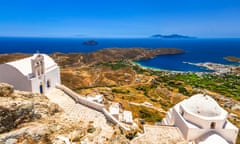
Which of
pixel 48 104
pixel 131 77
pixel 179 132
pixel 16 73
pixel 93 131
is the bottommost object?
pixel 131 77

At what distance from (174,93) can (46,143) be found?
54.5m

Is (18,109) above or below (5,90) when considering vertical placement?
below

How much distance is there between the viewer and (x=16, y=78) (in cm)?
2006

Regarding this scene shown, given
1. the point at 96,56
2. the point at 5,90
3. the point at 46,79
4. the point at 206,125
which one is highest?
the point at 5,90

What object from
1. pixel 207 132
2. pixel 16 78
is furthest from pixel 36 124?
pixel 207 132

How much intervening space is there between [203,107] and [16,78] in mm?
20306

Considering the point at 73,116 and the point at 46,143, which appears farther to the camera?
the point at 73,116

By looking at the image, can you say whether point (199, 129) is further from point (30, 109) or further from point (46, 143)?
point (30, 109)

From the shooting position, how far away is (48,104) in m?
17.5

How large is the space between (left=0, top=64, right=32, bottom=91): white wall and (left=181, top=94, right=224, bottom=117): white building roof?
693 inches

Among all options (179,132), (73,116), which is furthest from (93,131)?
(179,132)

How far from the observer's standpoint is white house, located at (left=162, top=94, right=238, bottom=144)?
63.2 ft

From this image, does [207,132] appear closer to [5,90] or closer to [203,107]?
[203,107]

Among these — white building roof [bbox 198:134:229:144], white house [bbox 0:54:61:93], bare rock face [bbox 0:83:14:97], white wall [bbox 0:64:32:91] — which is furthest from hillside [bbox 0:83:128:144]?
white building roof [bbox 198:134:229:144]
